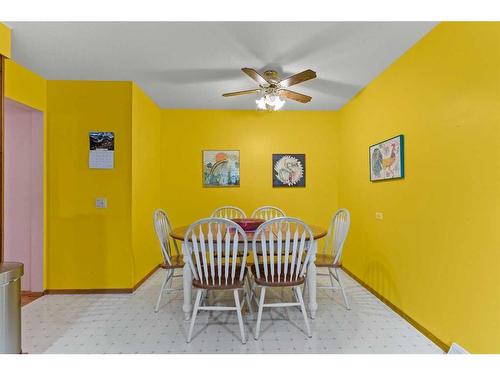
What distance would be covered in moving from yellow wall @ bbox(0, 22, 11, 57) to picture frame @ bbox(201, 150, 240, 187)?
7.56 ft

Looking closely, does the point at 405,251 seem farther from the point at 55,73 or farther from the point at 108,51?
the point at 55,73

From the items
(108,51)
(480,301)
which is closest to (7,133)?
(108,51)

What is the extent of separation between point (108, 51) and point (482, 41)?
270 centimetres

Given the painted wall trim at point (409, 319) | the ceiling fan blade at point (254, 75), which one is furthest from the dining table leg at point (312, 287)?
the ceiling fan blade at point (254, 75)

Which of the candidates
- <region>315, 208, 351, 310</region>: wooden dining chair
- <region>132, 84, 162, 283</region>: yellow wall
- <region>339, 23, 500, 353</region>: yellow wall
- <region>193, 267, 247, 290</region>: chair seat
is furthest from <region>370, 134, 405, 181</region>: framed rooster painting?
<region>132, 84, 162, 283</region>: yellow wall

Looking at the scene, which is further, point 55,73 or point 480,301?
point 55,73

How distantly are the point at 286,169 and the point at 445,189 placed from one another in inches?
89.7

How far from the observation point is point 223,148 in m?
3.94

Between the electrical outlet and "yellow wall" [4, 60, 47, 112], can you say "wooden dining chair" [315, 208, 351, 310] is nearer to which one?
the electrical outlet

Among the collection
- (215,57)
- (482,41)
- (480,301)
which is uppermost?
(215,57)

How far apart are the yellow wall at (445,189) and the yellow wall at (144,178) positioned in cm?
266

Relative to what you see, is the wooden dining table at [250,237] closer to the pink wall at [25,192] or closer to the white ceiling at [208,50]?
the white ceiling at [208,50]

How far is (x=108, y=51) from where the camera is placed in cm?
231

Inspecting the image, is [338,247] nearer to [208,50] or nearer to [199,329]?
[199,329]
